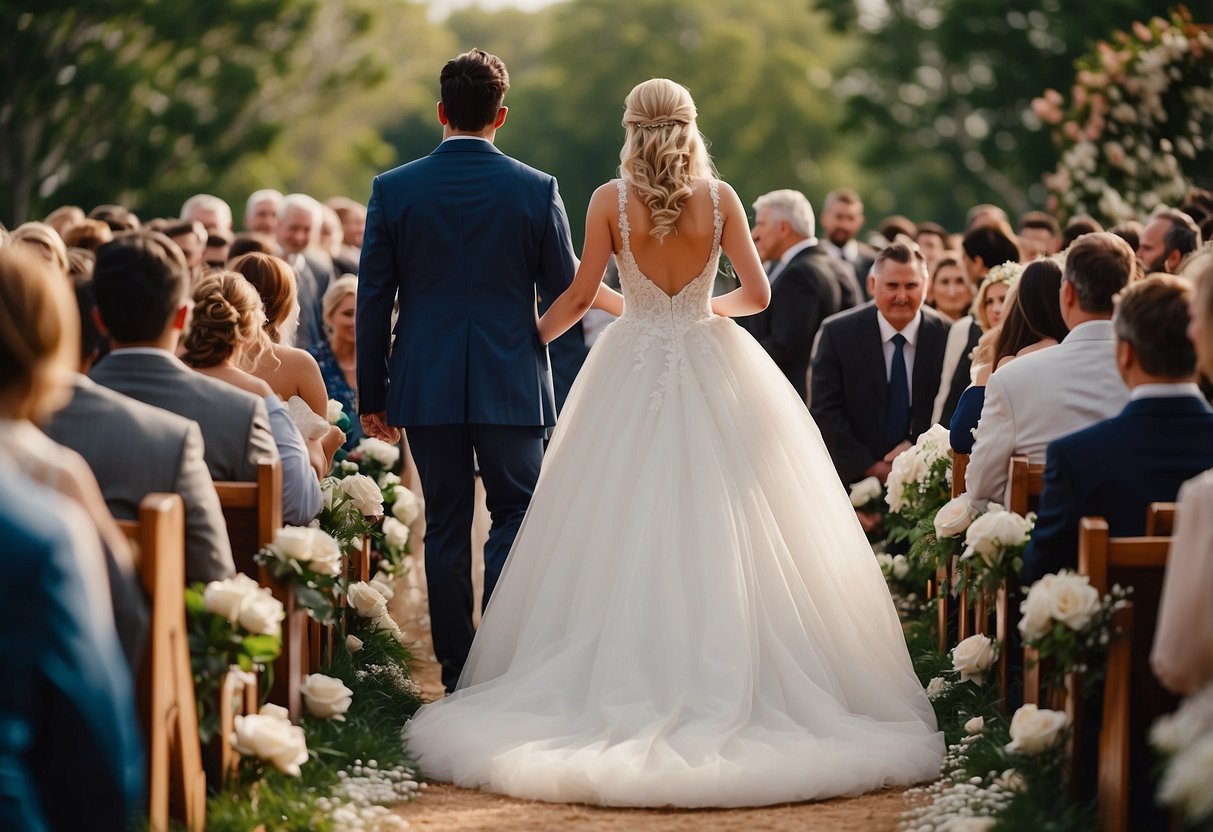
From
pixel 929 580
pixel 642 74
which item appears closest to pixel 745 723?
pixel 929 580

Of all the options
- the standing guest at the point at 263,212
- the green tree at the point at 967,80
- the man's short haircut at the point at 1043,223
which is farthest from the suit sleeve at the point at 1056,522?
the green tree at the point at 967,80

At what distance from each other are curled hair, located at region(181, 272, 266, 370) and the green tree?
1129 inches

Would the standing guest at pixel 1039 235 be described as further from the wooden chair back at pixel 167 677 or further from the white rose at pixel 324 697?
the wooden chair back at pixel 167 677

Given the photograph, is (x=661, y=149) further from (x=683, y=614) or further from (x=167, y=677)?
(x=167, y=677)

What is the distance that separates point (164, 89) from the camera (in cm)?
3009

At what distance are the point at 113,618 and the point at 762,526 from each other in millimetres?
2655

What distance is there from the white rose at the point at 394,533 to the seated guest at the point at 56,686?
147 inches

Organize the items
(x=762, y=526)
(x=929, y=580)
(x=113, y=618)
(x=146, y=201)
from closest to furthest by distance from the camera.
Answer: (x=113, y=618), (x=762, y=526), (x=929, y=580), (x=146, y=201)

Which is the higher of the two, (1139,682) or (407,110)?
(407,110)

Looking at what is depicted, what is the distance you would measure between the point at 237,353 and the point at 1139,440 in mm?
2921

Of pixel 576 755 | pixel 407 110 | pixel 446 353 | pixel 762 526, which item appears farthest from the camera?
pixel 407 110

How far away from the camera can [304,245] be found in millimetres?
11727

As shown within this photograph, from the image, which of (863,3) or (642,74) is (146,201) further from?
(642,74)

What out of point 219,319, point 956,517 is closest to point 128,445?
point 219,319
